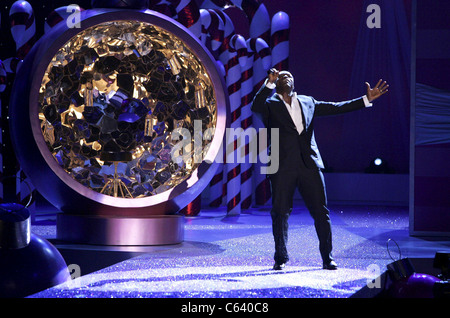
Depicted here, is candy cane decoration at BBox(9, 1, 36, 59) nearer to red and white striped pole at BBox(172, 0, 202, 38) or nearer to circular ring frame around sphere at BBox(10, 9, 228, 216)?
red and white striped pole at BBox(172, 0, 202, 38)

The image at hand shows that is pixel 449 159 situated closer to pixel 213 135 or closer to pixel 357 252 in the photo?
pixel 357 252

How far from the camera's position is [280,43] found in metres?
10.2

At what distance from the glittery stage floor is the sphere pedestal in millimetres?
144

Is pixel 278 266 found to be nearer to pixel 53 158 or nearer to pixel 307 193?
pixel 307 193

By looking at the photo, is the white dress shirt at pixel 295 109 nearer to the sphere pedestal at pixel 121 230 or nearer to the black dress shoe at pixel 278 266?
the black dress shoe at pixel 278 266

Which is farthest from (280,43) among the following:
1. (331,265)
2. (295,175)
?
(331,265)

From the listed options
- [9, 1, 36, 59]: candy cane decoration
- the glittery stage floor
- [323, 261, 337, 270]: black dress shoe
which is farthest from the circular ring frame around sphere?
[9, 1, 36, 59]: candy cane decoration

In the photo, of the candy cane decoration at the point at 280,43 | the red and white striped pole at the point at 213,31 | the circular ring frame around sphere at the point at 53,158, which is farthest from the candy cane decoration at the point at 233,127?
the circular ring frame around sphere at the point at 53,158

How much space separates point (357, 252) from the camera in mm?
6211

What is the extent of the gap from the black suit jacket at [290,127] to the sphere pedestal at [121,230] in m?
1.70

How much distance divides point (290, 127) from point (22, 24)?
4.54 meters

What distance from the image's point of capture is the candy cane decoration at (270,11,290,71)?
10227 millimetres

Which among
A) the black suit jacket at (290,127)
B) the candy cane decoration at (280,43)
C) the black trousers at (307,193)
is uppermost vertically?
the candy cane decoration at (280,43)

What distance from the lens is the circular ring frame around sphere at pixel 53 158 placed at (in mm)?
6293
